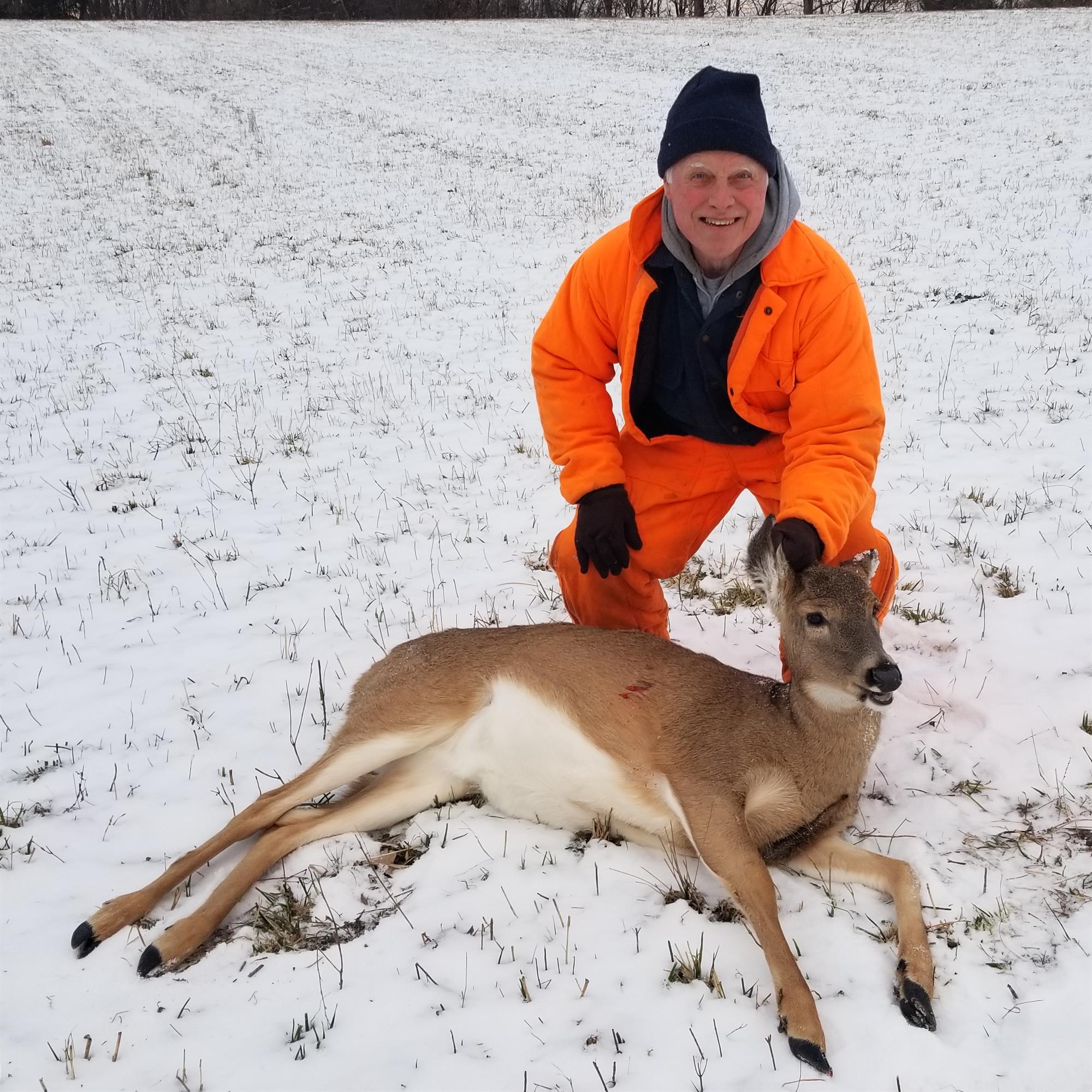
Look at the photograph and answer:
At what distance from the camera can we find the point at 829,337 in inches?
150

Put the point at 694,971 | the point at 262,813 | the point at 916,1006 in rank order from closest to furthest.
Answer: the point at 916,1006 → the point at 694,971 → the point at 262,813

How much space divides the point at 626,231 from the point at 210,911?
3.17 meters

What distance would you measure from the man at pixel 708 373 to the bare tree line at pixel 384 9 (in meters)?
51.6

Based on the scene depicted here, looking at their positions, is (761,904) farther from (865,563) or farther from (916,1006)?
(865,563)

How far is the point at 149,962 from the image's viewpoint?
2895mm

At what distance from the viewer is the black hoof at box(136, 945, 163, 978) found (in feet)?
9.46

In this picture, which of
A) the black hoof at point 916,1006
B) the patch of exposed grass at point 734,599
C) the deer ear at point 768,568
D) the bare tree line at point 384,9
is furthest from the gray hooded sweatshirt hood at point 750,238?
the bare tree line at point 384,9

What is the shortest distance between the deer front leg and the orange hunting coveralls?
3.92ft

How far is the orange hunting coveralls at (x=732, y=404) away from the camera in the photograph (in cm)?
377

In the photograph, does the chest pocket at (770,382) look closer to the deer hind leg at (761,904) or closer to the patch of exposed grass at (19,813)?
the deer hind leg at (761,904)

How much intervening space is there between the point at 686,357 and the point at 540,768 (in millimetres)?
1874

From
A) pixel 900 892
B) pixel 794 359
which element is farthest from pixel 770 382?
pixel 900 892

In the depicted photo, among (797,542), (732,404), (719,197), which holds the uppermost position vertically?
(719,197)

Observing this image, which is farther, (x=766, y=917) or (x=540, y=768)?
(x=540, y=768)
